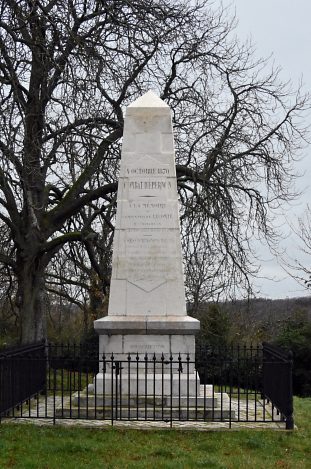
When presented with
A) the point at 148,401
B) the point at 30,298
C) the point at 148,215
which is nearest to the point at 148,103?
the point at 148,215

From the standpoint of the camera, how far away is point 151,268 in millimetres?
10922

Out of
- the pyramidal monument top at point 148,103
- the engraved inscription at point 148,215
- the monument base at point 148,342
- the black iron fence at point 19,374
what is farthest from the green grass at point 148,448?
the pyramidal monument top at point 148,103

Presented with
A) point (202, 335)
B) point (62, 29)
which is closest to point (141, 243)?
point (62, 29)

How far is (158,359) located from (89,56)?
15.0 ft

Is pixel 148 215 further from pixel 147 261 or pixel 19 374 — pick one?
pixel 19 374

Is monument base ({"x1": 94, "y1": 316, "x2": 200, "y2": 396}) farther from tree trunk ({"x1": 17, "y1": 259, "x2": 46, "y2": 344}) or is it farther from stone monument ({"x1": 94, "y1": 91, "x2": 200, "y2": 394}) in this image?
tree trunk ({"x1": 17, "y1": 259, "x2": 46, "y2": 344})

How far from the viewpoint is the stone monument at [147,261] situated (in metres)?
10.4

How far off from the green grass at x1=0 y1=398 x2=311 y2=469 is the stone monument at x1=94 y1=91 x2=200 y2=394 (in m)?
1.68

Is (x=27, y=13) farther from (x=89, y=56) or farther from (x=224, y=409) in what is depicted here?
(x=224, y=409)

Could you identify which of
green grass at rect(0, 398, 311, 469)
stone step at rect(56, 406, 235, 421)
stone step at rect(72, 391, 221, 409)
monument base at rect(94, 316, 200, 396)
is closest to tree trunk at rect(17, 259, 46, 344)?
monument base at rect(94, 316, 200, 396)

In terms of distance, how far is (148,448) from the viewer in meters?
7.89

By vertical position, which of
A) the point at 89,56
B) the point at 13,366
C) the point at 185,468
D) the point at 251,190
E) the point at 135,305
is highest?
the point at 89,56

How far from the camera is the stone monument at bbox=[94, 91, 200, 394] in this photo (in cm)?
1045

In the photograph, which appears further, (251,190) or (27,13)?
(251,190)
